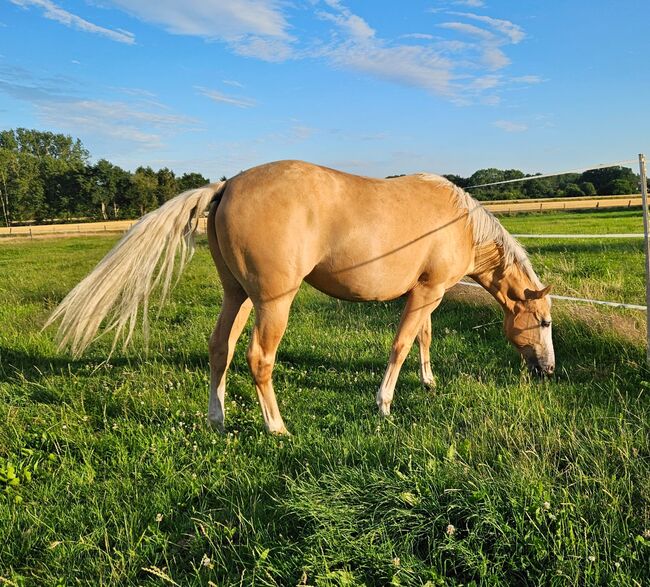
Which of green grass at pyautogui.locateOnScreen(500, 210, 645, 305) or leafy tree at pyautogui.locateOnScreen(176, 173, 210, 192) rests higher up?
leafy tree at pyautogui.locateOnScreen(176, 173, 210, 192)

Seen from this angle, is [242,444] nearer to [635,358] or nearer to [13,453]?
[13,453]

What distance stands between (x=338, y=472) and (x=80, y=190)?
80417 mm

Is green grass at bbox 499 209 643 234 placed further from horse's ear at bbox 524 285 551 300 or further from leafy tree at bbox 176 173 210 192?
leafy tree at bbox 176 173 210 192

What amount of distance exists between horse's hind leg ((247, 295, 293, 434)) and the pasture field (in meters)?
0.20

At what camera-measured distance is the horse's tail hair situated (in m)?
3.50

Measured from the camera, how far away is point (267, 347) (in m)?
3.50

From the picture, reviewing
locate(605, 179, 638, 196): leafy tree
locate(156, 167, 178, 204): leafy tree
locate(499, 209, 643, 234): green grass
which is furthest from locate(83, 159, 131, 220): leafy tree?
locate(605, 179, 638, 196): leafy tree

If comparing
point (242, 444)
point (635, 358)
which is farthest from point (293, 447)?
point (635, 358)

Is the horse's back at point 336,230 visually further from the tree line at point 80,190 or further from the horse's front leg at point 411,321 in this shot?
the tree line at point 80,190

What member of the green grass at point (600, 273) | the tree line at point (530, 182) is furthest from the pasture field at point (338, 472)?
the tree line at point (530, 182)

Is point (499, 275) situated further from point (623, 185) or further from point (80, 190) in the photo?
point (80, 190)

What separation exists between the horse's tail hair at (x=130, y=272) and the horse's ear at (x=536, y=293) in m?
3.11

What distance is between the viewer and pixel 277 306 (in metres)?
3.42

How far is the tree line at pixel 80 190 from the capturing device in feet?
229
